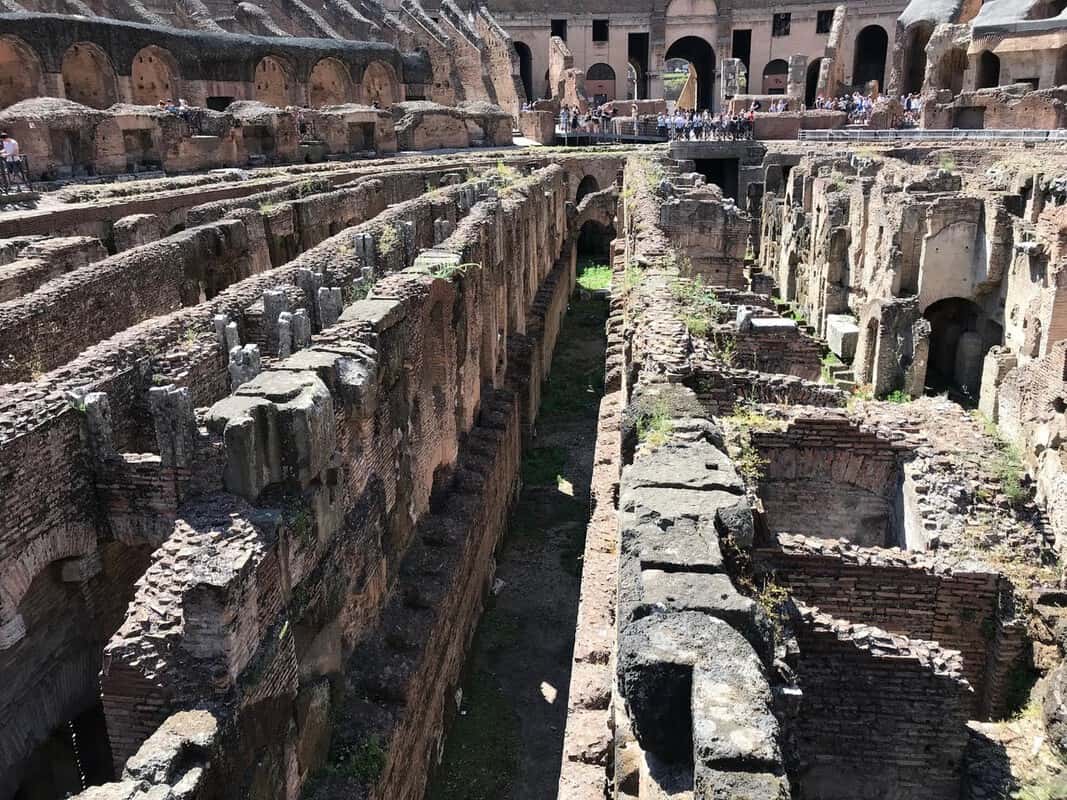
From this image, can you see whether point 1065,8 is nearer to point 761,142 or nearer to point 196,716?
point 761,142

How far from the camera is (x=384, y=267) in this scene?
12398 mm

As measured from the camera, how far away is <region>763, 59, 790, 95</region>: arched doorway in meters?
46.9

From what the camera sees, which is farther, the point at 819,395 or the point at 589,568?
the point at 819,395

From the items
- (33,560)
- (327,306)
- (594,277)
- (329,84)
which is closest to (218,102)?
(329,84)

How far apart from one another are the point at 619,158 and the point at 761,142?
231 inches

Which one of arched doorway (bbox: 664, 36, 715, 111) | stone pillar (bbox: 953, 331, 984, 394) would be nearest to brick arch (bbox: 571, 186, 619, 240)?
stone pillar (bbox: 953, 331, 984, 394)

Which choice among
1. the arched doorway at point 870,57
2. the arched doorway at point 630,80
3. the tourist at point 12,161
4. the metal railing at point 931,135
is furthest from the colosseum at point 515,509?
the arched doorway at point 630,80

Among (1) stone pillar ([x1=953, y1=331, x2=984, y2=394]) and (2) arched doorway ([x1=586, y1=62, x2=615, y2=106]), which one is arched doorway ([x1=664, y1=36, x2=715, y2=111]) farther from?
(1) stone pillar ([x1=953, y1=331, x2=984, y2=394])

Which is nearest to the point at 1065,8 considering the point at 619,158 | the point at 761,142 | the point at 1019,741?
the point at 761,142

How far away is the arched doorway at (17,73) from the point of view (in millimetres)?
25250

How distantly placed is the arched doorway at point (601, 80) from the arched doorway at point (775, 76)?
7781mm

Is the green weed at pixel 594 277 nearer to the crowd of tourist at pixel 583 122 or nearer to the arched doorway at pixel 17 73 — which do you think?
the crowd of tourist at pixel 583 122

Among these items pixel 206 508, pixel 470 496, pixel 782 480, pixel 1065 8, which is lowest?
pixel 470 496

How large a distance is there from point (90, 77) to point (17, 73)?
8.78 ft
